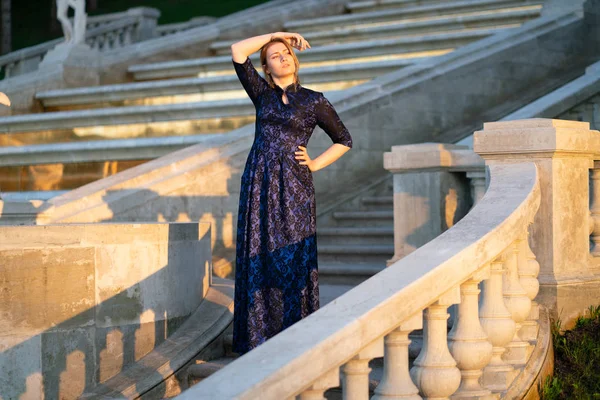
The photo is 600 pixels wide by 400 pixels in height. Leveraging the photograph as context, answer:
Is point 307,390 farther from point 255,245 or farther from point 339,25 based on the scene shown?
point 339,25

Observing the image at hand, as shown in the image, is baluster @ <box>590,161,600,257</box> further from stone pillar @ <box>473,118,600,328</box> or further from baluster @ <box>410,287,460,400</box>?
baluster @ <box>410,287,460,400</box>

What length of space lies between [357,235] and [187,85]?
17.5 feet

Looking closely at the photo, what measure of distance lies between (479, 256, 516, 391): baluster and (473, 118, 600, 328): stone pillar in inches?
39.3

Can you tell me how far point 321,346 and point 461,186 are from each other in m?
4.53

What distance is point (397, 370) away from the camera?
3941 mm

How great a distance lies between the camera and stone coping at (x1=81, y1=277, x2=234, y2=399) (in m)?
5.39

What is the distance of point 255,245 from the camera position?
5.34 metres

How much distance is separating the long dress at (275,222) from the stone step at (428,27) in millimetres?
9820

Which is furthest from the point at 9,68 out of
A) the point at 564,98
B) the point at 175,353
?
the point at 175,353

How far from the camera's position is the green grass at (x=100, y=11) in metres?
29.7

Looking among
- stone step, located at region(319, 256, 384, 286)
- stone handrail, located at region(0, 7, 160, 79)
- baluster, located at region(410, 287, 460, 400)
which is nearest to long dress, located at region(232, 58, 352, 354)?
baluster, located at region(410, 287, 460, 400)

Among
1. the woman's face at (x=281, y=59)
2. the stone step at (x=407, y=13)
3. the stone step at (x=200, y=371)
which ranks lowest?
the stone step at (x=200, y=371)

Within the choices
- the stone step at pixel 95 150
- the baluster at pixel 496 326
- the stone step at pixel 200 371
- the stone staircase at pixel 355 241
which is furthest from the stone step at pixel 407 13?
the baluster at pixel 496 326

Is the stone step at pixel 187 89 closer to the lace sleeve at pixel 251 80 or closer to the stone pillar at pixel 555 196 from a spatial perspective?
the stone pillar at pixel 555 196
